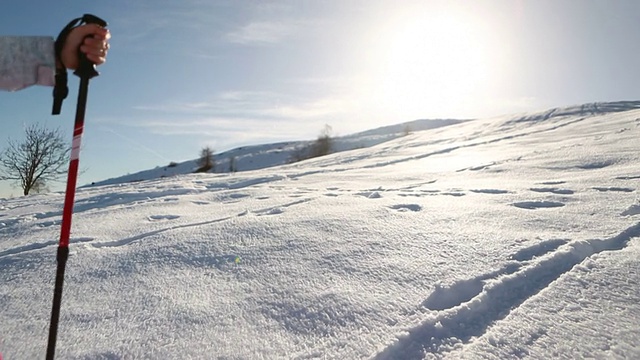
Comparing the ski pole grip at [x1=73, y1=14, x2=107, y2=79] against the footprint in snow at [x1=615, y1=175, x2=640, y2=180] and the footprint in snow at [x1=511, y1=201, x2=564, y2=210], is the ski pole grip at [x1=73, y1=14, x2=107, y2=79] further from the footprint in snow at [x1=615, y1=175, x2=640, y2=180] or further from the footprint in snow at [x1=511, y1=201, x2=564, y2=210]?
the footprint in snow at [x1=615, y1=175, x2=640, y2=180]

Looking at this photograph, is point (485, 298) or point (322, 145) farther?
point (322, 145)

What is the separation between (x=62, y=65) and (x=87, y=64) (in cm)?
9

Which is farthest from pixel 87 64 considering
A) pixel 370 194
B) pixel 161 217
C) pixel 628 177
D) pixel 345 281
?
pixel 628 177

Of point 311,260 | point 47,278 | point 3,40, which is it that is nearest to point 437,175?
point 311,260

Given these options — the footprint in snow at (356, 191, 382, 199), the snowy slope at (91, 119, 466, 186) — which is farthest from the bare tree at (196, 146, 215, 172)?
the footprint in snow at (356, 191, 382, 199)

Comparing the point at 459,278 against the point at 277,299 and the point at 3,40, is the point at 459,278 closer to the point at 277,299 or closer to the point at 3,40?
the point at 277,299

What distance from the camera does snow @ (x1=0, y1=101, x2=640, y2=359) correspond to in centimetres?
168

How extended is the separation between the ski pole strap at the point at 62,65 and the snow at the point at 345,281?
112cm

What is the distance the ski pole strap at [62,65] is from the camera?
1479 mm

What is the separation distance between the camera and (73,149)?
157 cm

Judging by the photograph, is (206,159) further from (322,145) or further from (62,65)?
(62,65)

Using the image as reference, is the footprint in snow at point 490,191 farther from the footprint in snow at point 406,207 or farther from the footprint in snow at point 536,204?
the footprint in snow at point 406,207

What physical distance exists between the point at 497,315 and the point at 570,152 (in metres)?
7.18

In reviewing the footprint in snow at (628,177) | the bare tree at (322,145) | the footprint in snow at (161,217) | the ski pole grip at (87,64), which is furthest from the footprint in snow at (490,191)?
the bare tree at (322,145)
